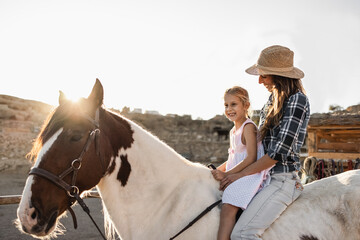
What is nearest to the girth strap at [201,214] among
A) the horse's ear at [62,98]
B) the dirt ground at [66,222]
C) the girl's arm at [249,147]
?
the girl's arm at [249,147]

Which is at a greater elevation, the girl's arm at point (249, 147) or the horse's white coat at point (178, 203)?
the girl's arm at point (249, 147)

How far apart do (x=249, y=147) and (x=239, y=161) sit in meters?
0.21

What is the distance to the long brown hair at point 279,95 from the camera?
2346mm

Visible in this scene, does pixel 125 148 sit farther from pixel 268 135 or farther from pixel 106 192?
pixel 268 135

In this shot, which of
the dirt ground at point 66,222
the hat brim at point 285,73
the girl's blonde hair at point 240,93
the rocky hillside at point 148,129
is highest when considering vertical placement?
the hat brim at point 285,73

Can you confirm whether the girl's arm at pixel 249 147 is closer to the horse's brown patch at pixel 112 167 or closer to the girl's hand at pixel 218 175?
the girl's hand at pixel 218 175

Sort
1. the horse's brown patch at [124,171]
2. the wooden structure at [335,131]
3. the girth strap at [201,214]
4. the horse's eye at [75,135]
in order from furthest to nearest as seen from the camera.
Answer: the wooden structure at [335,131]
the horse's brown patch at [124,171]
the girth strap at [201,214]
the horse's eye at [75,135]

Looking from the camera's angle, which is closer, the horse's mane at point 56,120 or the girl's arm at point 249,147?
the horse's mane at point 56,120

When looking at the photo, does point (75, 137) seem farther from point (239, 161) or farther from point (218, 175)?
point (239, 161)

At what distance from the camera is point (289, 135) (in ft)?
7.18

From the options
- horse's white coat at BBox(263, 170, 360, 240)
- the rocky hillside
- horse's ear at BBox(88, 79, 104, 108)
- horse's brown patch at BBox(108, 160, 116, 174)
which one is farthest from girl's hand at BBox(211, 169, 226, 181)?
the rocky hillside

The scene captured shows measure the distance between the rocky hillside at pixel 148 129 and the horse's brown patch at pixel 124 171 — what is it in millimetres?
12639

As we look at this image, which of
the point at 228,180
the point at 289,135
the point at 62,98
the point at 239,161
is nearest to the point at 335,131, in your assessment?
the point at 239,161

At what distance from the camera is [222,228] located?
2.11 metres
